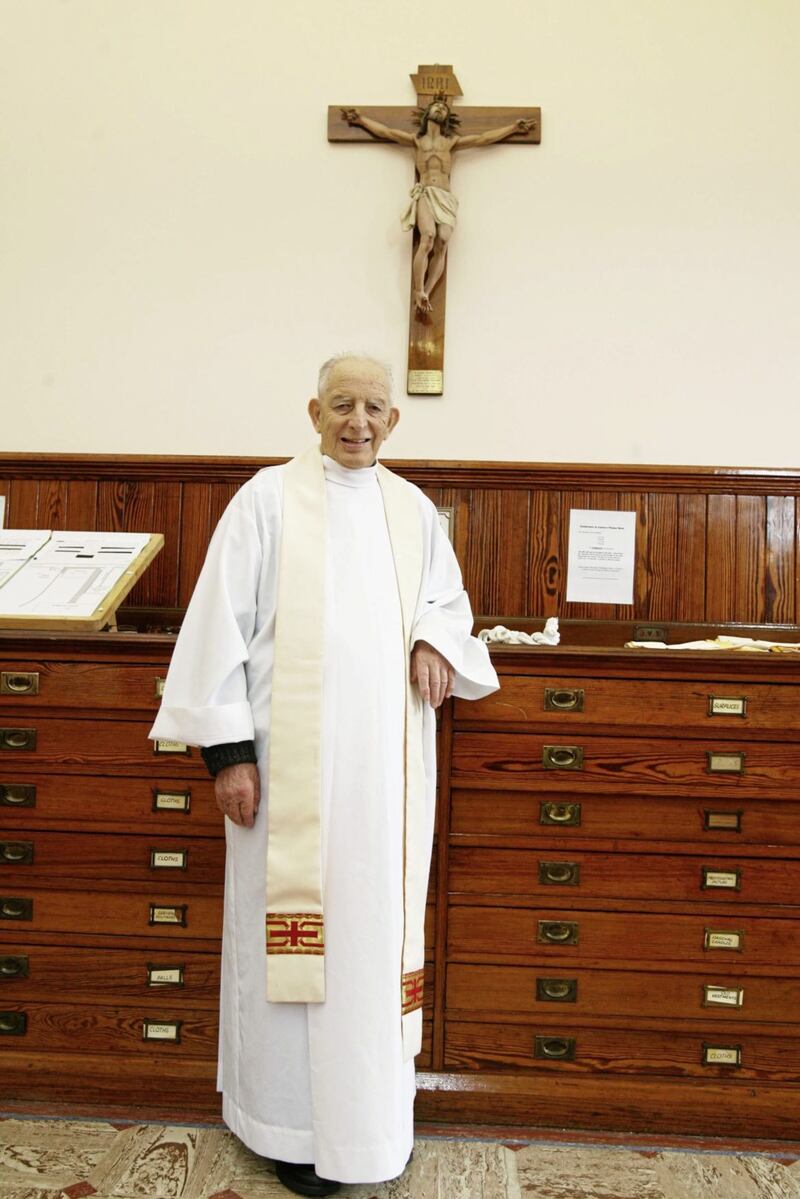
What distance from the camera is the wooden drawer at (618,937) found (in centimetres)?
264

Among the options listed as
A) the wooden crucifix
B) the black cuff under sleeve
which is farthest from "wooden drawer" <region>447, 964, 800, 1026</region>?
the wooden crucifix

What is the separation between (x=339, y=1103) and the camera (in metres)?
2.21

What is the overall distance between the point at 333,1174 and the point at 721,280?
300cm

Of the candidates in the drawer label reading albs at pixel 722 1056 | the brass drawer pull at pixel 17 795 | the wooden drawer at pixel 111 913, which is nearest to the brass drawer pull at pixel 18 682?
the brass drawer pull at pixel 17 795

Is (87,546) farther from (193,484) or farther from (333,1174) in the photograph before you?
(333,1174)

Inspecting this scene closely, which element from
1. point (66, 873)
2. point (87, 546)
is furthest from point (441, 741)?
point (87, 546)

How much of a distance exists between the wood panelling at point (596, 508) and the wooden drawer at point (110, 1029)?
131 centimetres

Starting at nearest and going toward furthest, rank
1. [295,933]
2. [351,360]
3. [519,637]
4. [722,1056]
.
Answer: [295,933] → [351,360] → [722,1056] → [519,637]

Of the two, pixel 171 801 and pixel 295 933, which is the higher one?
pixel 171 801

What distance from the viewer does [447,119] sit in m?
3.44

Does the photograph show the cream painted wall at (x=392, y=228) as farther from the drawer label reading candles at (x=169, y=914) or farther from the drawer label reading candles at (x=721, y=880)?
the drawer label reading candles at (x=169, y=914)

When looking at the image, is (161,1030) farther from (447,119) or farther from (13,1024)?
(447,119)

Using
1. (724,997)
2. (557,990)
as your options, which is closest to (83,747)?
(557,990)

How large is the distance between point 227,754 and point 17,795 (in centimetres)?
81
